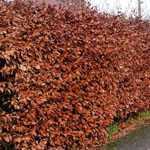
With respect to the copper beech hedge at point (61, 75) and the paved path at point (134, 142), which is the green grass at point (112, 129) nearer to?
the copper beech hedge at point (61, 75)

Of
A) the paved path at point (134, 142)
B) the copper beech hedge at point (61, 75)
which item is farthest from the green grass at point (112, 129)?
the paved path at point (134, 142)

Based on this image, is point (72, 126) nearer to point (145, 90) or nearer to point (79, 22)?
point (79, 22)

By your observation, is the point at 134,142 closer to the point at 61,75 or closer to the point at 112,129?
the point at 112,129

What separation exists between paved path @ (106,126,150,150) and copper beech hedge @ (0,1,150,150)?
34 cm

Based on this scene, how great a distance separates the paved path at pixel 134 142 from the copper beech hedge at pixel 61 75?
1.10 feet

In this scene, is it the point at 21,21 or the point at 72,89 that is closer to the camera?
the point at 21,21

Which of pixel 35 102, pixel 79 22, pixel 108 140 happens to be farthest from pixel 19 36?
pixel 108 140

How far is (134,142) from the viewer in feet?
36.2

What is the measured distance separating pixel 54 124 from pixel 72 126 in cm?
69

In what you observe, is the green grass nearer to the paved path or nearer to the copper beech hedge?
the copper beech hedge

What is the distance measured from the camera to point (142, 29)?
14633mm

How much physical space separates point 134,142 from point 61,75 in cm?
283

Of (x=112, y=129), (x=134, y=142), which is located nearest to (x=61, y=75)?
(x=134, y=142)

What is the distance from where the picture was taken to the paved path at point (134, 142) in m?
10.5
